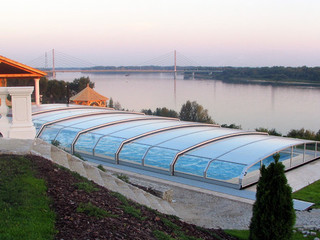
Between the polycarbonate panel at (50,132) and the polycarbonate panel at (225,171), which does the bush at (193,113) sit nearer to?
the polycarbonate panel at (50,132)

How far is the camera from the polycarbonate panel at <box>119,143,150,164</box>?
13719mm

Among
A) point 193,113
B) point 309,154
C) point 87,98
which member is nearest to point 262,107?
point 193,113

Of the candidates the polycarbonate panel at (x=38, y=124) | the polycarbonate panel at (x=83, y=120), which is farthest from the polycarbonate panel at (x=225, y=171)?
the polycarbonate panel at (x=38, y=124)

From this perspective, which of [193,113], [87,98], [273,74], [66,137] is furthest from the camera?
[273,74]

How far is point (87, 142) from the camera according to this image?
1540 cm

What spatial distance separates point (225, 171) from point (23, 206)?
816 centimetres

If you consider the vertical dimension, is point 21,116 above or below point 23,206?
above

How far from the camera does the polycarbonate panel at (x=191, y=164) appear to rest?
12.4 m

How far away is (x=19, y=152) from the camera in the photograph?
7.48 metres

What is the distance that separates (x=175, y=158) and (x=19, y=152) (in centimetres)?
653

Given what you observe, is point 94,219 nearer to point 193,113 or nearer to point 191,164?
point 191,164

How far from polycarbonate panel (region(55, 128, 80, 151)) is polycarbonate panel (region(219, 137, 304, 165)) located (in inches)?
271

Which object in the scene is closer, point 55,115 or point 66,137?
point 66,137

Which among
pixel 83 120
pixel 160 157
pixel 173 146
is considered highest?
pixel 83 120
